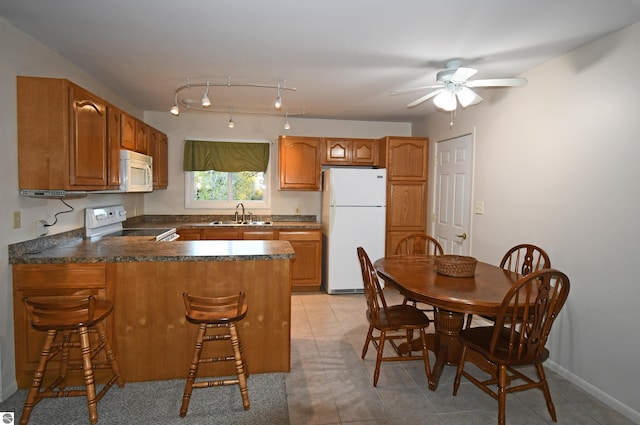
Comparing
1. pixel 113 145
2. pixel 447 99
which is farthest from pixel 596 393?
pixel 113 145

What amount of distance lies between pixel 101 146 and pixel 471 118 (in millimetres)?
3434

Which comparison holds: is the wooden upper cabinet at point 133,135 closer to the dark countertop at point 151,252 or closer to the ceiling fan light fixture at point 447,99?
the dark countertop at point 151,252

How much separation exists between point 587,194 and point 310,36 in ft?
7.08

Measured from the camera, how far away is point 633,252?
2.24m

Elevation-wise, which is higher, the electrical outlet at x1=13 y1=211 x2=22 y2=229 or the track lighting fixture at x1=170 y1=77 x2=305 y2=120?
the track lighting fixture at x1=170 y1=77 x2=305 y2=120

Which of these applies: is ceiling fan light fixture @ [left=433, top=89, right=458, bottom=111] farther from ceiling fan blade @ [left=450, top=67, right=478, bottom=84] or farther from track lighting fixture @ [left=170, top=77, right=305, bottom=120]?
track lighting fixture @ [left=170, top=77, right=305, bottom=120]

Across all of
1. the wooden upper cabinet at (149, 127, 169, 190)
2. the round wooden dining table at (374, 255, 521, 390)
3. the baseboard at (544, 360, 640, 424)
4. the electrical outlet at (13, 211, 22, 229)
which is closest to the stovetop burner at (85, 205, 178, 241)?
the wooden upper cabinet at (149, 127, 169, 190)

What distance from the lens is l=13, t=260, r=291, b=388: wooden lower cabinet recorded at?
237 centimetres

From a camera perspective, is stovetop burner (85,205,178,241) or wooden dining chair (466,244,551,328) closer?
wooden dining chair (466,244,551,328)

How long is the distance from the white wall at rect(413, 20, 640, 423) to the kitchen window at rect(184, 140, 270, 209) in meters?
3.05

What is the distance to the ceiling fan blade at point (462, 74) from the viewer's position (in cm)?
241

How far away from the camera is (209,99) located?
412cm

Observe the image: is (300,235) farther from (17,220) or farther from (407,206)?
(17,220)

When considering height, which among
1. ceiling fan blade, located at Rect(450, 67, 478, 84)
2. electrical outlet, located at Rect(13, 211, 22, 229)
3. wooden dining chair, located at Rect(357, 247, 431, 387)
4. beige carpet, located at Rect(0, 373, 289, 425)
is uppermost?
ceiling fan blade, located at Rect(450, 67, 478, 84)
